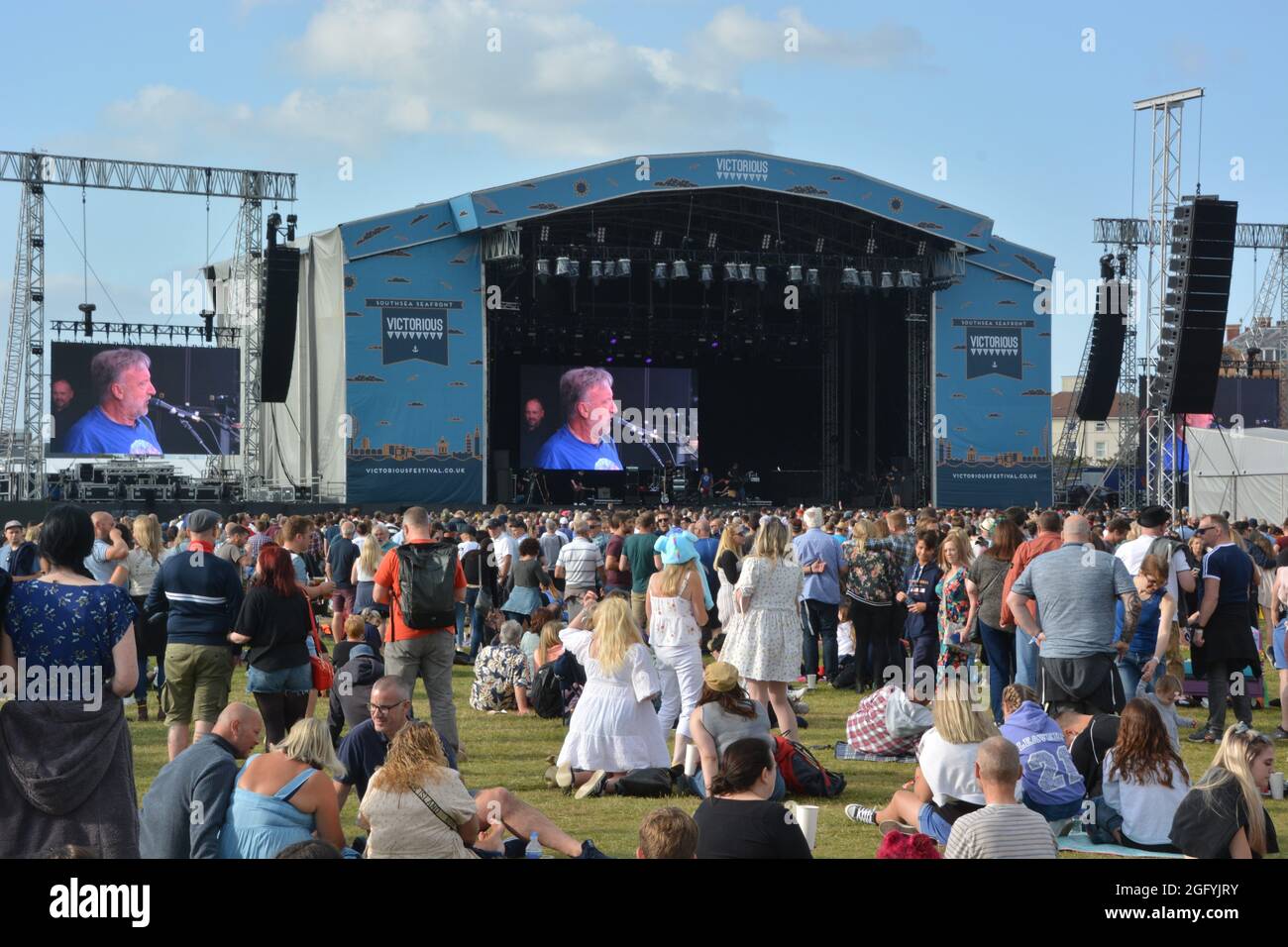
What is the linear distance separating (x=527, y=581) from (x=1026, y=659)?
15.7 feet

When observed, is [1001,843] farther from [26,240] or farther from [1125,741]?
[26,240]

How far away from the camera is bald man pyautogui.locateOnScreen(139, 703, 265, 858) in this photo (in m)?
5.21

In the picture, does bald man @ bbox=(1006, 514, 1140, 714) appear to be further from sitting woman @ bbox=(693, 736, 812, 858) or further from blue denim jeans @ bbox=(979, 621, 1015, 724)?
sitting woman @ bbox=(693, 736, 812, 858)

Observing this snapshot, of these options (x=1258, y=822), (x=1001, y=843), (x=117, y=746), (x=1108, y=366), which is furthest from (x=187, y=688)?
(x=1108, y=366)

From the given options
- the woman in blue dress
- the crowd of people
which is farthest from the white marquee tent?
the woman in blue dress

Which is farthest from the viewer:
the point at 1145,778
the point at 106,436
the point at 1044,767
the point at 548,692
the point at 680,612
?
the point at 106,436

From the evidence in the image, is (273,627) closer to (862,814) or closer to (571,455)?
(862,814)

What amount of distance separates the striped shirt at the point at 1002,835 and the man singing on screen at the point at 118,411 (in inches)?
1143

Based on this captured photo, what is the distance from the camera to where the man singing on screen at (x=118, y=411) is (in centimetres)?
3123

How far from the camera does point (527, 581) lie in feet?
41.8

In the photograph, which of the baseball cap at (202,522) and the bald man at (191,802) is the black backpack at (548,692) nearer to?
the baseball cap at (202,522)

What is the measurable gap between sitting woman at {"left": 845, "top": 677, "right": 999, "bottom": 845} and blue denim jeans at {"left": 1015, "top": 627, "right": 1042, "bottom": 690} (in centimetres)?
283

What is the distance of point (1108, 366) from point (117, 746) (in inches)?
1230

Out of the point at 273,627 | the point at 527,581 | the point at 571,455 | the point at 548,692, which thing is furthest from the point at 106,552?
the point at 571,455
